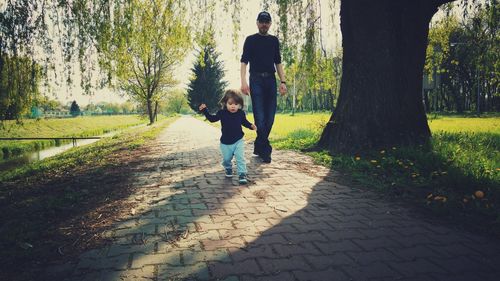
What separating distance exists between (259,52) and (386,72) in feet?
8.05

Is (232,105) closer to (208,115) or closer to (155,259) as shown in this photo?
(208,115)

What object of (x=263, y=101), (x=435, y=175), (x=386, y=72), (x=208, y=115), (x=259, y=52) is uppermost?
(x=259, y=52)

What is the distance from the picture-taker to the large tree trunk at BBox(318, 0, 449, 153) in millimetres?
5672

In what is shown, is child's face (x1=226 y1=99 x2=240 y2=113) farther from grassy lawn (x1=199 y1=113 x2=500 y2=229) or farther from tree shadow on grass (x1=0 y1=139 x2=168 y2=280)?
grassy lawn (x1=199 y1=113 x2=500 y2=229)

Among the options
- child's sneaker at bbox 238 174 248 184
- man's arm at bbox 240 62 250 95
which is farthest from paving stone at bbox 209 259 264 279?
man's arm at bbox 240 62 250 95

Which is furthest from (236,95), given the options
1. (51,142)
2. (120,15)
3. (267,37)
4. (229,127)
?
(51,142)

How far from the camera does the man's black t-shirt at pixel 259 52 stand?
536 cm

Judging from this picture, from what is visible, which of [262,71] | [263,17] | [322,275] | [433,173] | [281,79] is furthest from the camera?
[281,79]

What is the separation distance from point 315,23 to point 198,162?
4.48 meters

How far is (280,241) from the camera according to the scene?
2.41m

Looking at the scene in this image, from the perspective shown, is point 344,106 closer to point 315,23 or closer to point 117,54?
point 315,23

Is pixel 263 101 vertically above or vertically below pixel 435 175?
above

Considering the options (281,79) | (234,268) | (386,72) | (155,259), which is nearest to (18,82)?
(281,79)

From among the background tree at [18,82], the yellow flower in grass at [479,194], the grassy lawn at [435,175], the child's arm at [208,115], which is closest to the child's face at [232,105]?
the child's arm at [208,115]
